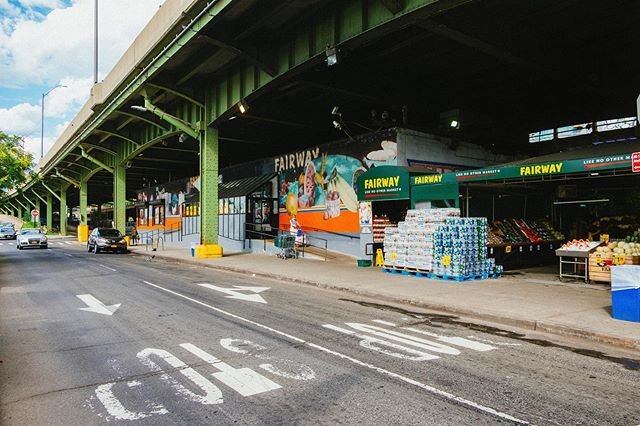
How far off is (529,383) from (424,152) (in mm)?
16676

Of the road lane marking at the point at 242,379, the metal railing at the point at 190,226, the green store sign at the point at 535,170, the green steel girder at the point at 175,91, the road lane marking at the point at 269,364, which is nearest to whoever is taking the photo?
the road lane marking at the point at 242,379

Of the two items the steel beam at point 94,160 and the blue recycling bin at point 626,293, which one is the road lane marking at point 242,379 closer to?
the blue recycling bin at point 626,293

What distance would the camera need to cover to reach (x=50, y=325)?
25.7 ft

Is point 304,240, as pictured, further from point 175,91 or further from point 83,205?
point 83,205

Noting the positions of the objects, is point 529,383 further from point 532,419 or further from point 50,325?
point 50,325

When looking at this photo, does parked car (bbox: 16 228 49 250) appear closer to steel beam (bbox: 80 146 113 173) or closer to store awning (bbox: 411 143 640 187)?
steel beam (bbox: 80 146 113 173)

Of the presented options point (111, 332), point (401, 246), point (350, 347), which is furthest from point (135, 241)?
point (350, 347)

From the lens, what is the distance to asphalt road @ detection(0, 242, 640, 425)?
4.09 m

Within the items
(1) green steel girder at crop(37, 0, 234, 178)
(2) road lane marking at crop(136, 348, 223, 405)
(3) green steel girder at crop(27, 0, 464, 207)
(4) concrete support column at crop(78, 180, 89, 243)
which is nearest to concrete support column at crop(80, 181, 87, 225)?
(4) concrete support column at crop(78, 180, 89, 243)

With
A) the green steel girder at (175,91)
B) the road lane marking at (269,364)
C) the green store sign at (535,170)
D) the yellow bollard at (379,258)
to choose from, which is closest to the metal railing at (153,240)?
the green steel girder at (175,91)

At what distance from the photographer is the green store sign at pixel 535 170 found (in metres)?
10.7

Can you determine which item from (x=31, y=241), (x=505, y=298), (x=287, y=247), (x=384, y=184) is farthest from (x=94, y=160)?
(x=505, y=298)

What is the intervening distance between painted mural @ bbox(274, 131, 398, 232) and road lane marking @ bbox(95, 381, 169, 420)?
16.7 meters

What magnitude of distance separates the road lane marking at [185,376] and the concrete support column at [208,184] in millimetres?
17211
